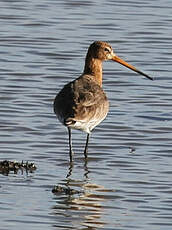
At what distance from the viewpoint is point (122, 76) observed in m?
16.0

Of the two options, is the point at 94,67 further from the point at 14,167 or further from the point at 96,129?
the point at 14,167

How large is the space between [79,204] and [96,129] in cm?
343

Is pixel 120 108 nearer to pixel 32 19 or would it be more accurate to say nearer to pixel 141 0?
pixel 32 19

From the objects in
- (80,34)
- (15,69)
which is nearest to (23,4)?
(80,34)

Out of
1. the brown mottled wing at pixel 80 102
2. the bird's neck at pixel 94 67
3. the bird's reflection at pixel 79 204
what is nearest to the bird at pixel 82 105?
the brown mottled wing at pixel 80 102

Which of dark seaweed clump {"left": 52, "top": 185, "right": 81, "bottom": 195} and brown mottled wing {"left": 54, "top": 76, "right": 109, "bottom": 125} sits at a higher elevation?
brown mottled wing {"left": 54, "top": 76, "right": 109, "bottom": 125}

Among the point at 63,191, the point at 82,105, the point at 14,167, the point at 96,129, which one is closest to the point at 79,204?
the point at 63,191

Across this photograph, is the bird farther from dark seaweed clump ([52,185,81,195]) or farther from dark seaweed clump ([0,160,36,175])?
dark seaweed clump ([52,185,81,195])

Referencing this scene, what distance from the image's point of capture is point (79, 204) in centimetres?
975

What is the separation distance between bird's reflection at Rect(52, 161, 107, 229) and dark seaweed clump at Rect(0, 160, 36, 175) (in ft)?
1.28

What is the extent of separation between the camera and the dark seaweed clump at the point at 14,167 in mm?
10609

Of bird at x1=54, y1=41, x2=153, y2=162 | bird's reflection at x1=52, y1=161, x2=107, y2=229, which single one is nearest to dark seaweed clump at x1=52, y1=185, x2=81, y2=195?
bird's reflection at x1=52, y1=161, x2=107, y2=229

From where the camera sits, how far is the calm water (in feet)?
31.3

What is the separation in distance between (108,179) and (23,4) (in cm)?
1076
